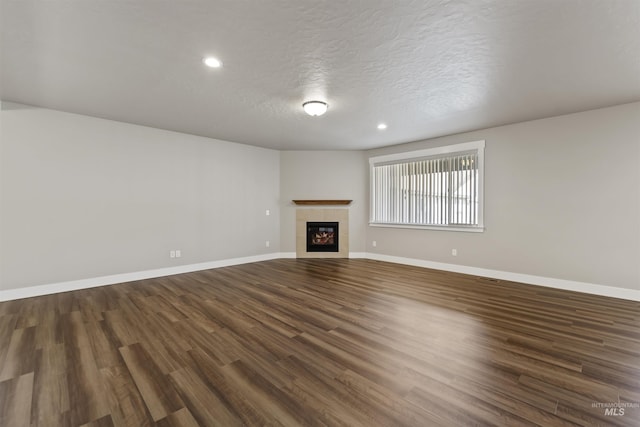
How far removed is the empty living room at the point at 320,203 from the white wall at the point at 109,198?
0.10 feet

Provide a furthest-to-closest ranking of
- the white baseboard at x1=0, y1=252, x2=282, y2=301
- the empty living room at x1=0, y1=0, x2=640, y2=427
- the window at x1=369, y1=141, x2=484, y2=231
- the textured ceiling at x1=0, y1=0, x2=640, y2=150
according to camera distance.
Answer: the window at x1=369, y1=141, x2=484, y2=231
the white baseboard at x1=0, y1=252, x2=282, y2=301
the textured ceiling at x1=0, y1=0, x2=640, y2=150
the empty living room at x1=0, y1=0, x2=640, y2=427

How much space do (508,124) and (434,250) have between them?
2557 mm

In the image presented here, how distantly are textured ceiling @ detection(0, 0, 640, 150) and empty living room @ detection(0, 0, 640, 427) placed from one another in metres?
0.03

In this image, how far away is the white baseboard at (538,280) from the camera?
358 centimetres

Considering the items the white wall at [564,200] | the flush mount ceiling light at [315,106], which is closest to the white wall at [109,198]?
the flush mount ceiling light at [315,106]

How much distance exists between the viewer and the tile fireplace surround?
650 cm

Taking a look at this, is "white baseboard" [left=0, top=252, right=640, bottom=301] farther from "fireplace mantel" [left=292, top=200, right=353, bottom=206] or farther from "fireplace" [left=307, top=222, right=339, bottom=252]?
"fireplace mantel" [left=292, top=200, right=353, bottom=206]

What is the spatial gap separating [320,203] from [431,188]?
2497 mm

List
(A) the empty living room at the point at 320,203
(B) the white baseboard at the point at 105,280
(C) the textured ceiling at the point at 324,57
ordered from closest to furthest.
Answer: (A) the empty living room at the point at 320,203 < (C) the textured ceiling at the point at 324,57 < (B) the white baseboard at the point at 105,280

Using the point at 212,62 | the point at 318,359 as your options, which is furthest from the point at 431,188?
the point at 212,62

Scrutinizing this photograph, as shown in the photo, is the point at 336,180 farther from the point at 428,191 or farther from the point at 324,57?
the point at 324,57

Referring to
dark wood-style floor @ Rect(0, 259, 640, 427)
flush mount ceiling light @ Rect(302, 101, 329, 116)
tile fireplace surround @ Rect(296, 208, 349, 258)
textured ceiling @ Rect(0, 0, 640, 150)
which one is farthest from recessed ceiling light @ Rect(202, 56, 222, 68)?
tile fireplace surround @ Rect(296, 208, 349, 258)

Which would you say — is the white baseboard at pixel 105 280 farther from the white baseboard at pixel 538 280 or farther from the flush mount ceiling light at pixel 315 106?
the white baseboard at pixel 538 280

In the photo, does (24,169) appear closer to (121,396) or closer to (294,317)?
(121,396)
